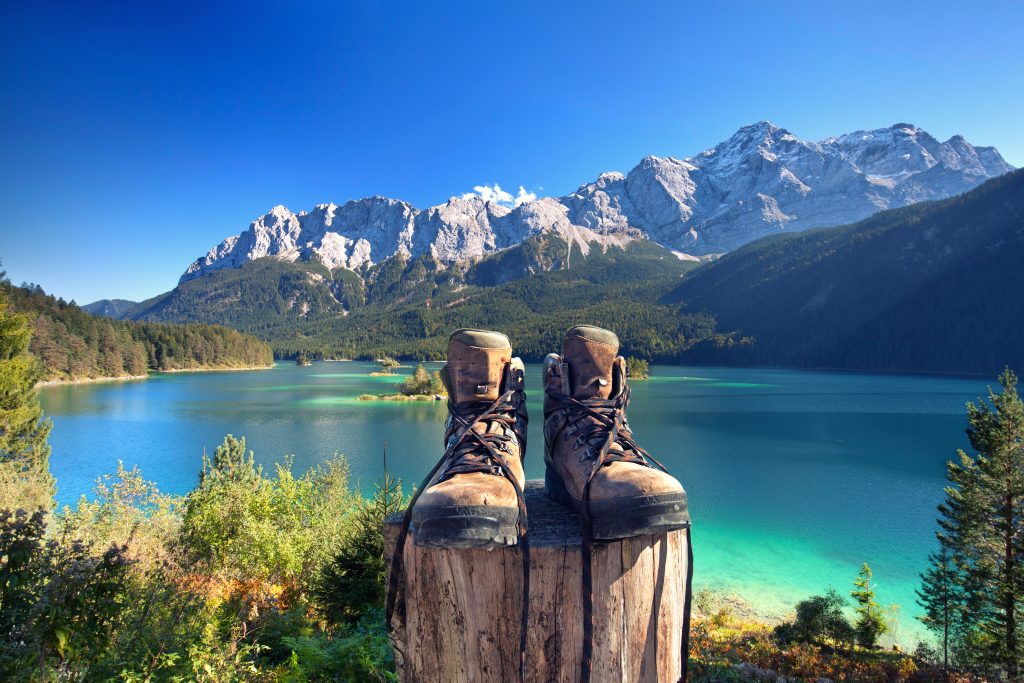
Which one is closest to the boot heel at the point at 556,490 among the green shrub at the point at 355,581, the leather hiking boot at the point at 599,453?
the leather hiking boot at the point at 599,453

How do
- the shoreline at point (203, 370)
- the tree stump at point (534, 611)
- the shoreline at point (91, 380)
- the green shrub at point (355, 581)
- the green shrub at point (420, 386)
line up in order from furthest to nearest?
the shoreline at point (203, 370)
the shoreline at point (91, 380)
the green shrub at point (420, 386)
the green shrub at point (355, 581)
the tree stump at point (534, 611)

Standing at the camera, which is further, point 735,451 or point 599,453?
point 735,451

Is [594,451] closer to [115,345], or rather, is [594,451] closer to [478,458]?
[478,458]

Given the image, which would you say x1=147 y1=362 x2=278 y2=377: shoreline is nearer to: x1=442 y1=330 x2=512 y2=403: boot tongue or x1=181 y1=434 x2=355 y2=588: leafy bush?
x1=181 y1=434 x2=355 y2=588: leafy bush

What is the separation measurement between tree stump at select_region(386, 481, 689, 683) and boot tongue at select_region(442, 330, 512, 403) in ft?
2.90

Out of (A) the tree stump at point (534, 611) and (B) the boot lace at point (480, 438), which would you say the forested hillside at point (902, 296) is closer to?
(B) the boot lace at point (480, 438)

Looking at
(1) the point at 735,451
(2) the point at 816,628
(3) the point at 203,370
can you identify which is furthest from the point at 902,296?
(3) the point at 203,370

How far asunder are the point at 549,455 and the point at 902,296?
166 m

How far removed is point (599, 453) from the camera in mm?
2006

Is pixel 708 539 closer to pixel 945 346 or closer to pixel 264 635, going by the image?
pixel 264 635

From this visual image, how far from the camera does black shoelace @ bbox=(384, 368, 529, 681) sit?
1.62m

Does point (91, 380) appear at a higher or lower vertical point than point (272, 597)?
higher

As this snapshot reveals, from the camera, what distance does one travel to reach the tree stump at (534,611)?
1.65 metres

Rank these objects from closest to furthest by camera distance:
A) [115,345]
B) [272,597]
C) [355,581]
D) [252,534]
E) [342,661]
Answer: [342,661]
[355,581]
[272,597]
[252,534]
[115,345]
